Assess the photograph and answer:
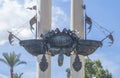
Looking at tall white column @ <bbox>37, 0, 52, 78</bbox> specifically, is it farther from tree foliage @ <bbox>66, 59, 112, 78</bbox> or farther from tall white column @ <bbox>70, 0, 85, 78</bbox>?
tree foliage @ <bbox>66, 59, 112, 78</bbox>

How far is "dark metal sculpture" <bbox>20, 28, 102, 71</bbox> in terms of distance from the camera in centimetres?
5459

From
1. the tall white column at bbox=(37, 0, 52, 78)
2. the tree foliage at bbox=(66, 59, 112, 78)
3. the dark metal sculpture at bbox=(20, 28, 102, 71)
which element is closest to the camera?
the dark metal sculpture at bbox=(20, 28, 102, 71)

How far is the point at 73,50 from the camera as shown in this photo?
55188 millimetres

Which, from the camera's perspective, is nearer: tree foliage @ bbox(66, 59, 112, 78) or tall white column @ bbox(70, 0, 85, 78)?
tall white column @ bbox(70, 0, 85, 78)

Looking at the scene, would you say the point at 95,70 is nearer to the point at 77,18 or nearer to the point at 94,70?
the point at 94,70

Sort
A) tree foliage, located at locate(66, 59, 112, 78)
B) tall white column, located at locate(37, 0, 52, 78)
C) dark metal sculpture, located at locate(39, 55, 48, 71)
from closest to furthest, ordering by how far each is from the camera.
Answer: dark metal sculpture, located at locate(39, 55, 48, 71)
tall white column, located at locate(37, 0, 52, 78)
tree foliage, located at locate(66, 59, 112, 78)

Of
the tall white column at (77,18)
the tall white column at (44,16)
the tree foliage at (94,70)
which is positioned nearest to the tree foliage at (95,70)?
the tree foliage at (94,70)

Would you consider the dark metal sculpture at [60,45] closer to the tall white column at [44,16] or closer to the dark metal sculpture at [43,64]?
the dark metal sculpture at [43,64]

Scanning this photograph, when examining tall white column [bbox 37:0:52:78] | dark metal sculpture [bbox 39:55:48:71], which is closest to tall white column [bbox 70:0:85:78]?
tall white column [bbox 37:0:52:78]

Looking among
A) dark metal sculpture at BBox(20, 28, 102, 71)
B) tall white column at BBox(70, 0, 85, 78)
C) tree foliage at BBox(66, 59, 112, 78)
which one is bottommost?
tree foliage at BBox(66, 59, 112, 78)

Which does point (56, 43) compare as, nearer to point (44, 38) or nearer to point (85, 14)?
point (44, 38)

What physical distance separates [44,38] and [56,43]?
50.6 inches

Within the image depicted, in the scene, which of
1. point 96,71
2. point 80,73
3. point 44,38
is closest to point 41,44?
point 44,38

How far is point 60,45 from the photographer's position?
179ft
